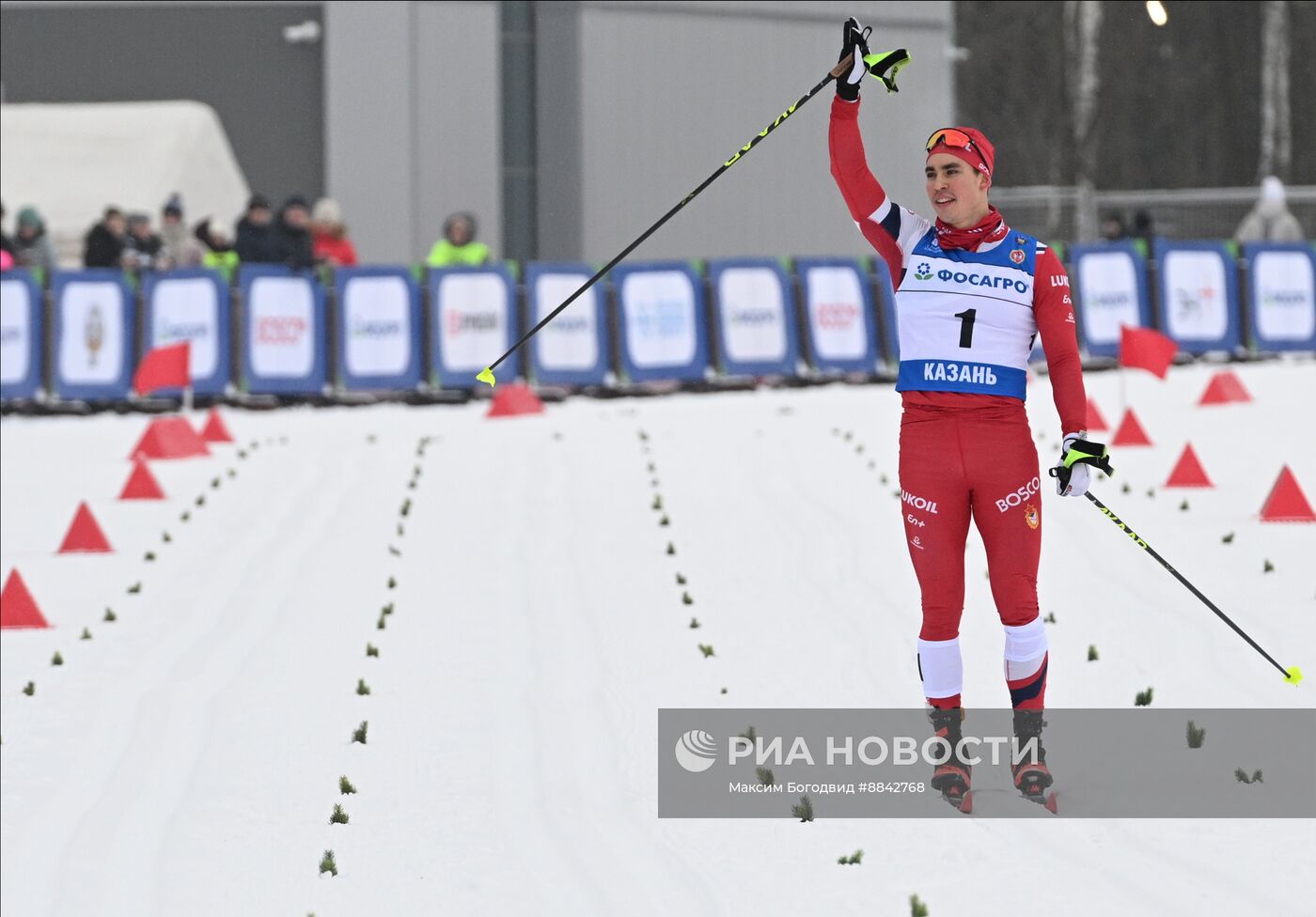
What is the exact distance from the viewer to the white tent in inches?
1066

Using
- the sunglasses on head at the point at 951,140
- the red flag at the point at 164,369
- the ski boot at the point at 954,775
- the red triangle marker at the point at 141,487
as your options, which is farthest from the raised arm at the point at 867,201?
the red flag at the point at 164,369

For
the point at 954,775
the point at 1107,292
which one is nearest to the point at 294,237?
the point at 1107,292

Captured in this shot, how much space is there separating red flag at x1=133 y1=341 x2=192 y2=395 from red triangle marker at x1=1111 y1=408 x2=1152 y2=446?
6.77 m

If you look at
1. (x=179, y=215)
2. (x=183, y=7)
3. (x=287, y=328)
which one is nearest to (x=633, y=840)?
(x=287, y=328)

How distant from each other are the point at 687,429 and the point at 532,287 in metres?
3.70

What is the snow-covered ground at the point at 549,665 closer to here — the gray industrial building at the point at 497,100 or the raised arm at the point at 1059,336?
the raised arm at the point at 1059,336

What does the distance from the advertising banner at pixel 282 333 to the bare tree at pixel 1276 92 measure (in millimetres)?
27925

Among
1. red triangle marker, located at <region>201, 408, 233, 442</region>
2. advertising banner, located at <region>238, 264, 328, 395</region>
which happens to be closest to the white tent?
advertising banner, located at <region>238, 264, 328, 395</region>

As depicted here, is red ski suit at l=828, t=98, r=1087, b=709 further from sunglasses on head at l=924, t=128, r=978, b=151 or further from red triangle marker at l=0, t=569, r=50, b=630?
red triangle marker at l=0, t=569, r=50, b=630

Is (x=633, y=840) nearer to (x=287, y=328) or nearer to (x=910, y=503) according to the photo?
(x=910, y=503)

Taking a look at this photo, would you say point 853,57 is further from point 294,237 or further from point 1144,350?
point 294,237

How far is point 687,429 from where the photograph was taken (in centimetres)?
1616

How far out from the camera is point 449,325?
19.1 metres

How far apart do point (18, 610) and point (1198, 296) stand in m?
13.4
